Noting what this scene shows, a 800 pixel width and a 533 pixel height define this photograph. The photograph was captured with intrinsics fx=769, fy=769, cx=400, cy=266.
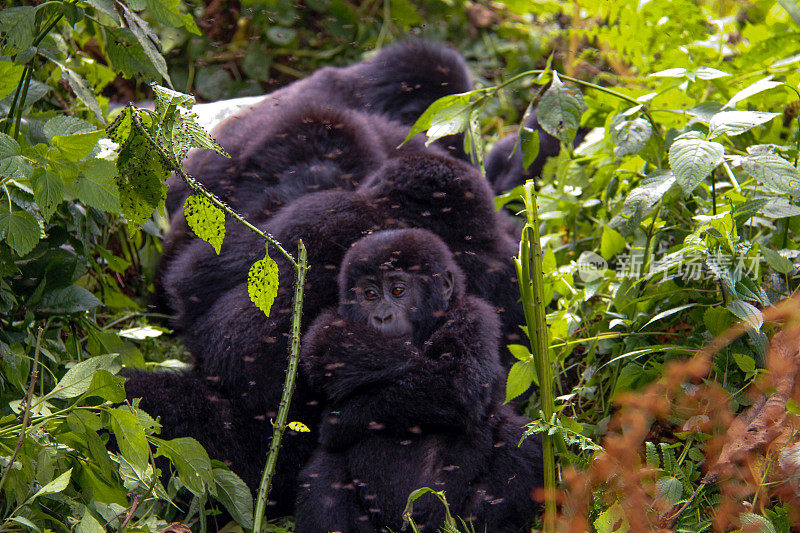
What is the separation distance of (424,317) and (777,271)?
0.88 metres

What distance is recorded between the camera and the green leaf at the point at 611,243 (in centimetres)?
236

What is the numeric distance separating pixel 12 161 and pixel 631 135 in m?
1.50

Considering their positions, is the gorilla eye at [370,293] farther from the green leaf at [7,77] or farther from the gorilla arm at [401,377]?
the green leaf at [7,77]

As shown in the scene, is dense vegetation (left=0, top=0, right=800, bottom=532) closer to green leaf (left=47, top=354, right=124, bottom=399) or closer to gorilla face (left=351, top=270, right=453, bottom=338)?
green leaf (left=47, top=354, right=124, bottom=399)

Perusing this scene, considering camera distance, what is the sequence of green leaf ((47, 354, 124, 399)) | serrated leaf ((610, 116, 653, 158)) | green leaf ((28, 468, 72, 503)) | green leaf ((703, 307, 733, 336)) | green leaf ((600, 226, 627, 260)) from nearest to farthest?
green leaf ((28, 468, 72, 503)) < green leaf ((47, 354, 124, 399)) < green leaf ((703, 307, 733, 336)) < serrated leaf ((610, 116, 653, 158)) < green leaf ((600, 226, 627, 260))

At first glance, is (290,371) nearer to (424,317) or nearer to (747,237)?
(424,317)

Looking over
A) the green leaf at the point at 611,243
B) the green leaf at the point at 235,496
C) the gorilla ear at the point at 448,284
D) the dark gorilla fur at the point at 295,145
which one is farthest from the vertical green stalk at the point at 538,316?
the dark gorilla fur at the point at 295,145

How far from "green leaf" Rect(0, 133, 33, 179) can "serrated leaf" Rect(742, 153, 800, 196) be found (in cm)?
158

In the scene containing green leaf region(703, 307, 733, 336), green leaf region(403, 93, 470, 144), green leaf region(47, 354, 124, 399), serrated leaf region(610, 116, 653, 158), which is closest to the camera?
green leaf region(47, 354, 124, 399)

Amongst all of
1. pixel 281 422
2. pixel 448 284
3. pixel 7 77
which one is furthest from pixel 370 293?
pixel 7 77

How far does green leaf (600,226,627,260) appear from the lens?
2.36 metres

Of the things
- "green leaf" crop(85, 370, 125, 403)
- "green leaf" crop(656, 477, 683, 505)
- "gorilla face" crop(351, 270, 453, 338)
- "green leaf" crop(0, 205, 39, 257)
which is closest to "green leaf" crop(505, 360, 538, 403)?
Result: "gorilla face" crop(351, 270, 453, 338)

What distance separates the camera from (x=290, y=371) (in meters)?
1.65

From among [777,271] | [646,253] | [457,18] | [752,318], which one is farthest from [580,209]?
[457,18]
